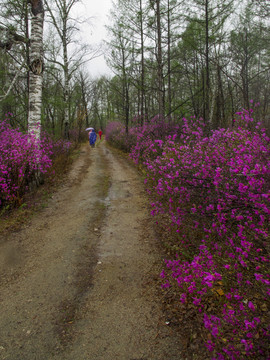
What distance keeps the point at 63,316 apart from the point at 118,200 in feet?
13.8

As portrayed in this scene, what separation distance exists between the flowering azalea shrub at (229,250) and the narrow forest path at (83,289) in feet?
1.62

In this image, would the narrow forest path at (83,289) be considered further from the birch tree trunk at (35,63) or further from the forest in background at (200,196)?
the birch tree trunk at (35,63)

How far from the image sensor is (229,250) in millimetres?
2951

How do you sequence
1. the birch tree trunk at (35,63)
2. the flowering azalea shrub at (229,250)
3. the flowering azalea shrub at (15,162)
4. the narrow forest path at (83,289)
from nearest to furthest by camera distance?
the flowering azalea shrub at (229,250) → the narrow forest path at (83,289) → the flowering azalea shrub at (15,162) → the birch tree trunk at (35,63)

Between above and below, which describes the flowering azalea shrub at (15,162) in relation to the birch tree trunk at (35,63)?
below

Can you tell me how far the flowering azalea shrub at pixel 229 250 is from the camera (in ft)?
6.77

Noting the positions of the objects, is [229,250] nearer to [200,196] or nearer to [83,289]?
[200,196]

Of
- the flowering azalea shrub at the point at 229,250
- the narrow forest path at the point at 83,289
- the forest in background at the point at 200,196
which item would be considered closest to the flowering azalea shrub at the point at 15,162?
the forest in background at the point at 200,196

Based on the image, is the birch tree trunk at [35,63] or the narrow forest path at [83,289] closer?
the narrow forest path at [83,289]

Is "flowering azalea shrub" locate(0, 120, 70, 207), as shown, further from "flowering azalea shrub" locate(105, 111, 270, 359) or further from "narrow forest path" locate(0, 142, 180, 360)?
"flowering azalea shrub" locate(105, 111, 270, 359)

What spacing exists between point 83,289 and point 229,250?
209cm

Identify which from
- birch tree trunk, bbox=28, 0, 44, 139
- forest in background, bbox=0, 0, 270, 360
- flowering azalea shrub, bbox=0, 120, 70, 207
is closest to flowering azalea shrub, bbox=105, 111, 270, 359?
Result: forest in background, bbox=0, 0, 270, 360

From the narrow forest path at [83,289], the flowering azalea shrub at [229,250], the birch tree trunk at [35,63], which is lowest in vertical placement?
the narrow forest path at [83,289]

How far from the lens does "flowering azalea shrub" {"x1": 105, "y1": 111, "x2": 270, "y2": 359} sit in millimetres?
2064
